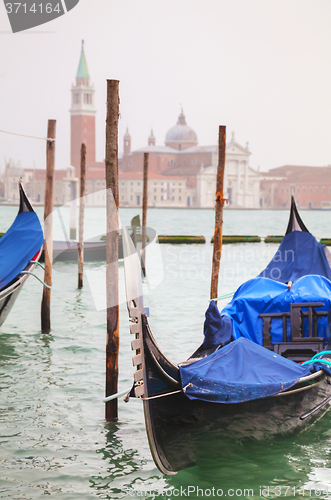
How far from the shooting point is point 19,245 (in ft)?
15.3

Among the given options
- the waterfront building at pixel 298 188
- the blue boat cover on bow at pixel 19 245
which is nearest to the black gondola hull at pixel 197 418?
the blue boat cover on bow at pixel 19 245

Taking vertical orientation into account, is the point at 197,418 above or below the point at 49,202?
below

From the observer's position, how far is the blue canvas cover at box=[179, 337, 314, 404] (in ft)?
7.20

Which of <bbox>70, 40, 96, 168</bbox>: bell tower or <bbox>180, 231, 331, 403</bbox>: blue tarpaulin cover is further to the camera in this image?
<bbox>70, 40, 96, 168</bbox>: bell tower

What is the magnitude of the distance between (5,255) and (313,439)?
9.26 ft

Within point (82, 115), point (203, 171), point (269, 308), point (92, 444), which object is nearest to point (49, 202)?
point (269, 308)

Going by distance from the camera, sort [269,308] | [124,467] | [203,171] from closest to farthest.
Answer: [124,467], [269,308], [203,171]

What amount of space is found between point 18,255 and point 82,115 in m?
66.3

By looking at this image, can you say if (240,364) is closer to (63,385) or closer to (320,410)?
(320,410)

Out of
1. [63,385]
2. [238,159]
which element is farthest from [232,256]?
[238,159]

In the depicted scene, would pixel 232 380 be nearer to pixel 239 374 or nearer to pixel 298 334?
pixel 239 374

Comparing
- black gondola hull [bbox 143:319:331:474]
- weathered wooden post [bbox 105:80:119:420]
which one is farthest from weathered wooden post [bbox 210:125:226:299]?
black gondola hull [bbox 143:319:331:474]

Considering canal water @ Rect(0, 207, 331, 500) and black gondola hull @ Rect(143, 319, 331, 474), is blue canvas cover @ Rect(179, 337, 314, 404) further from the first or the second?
canal water @ Rect(0, 207, 331, 500)

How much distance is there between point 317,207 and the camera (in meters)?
64.2
